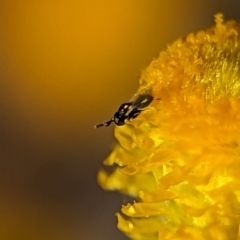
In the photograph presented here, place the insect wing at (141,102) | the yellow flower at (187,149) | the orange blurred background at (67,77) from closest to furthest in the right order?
the yellow flower at (187,149) < the insect wing at (141,102) < the orange blurred background at (67,77)

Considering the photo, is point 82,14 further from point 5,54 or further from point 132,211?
point 132,211

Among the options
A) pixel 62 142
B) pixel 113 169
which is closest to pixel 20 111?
pixel 62 142

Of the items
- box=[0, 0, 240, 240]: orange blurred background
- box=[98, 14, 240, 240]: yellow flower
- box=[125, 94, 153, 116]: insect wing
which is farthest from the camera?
box=[0, 0, 240, 240]: orange blurred background

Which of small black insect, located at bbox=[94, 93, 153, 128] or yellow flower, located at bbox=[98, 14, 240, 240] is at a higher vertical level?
small black insect, located at bbox=[94, 93, 153, 128]

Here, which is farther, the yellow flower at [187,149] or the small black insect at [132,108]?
the small black insect at [132,108]

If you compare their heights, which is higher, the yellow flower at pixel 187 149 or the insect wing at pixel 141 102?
the insect wing at pixel 141 102

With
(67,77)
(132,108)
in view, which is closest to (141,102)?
(132,108)
